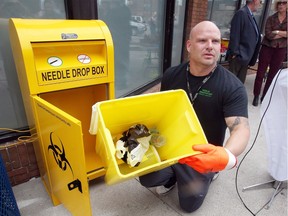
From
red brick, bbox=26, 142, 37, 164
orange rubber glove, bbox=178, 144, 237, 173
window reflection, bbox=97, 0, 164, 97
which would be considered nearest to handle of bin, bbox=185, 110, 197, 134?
orange rubber glove, bbox=178, 144, 237, 173

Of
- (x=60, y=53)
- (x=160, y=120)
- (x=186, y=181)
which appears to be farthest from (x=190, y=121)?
(x=60, y=53)

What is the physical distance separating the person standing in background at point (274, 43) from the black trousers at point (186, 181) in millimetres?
2745

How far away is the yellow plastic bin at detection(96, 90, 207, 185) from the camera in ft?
4.22

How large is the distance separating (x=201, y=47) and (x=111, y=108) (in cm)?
75

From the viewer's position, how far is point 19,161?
1.90m

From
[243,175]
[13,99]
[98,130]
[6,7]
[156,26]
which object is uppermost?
[6,7]

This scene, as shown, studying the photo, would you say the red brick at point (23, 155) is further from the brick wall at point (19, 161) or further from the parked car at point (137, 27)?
the parked car at point (137, 27)

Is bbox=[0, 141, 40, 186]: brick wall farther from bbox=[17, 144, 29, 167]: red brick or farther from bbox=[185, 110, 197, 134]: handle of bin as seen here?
bbox=[185, 110, 197, 134]: handle of bin

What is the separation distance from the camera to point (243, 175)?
2.19 metres

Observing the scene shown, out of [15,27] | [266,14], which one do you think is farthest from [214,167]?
[266,14]

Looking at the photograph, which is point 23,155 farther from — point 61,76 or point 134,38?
point 134,38

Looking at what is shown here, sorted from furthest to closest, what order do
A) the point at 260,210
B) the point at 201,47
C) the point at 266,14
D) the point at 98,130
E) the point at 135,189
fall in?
the point at 266,14 → the point at 135,189 → the point at 260,210 → the point at 201,47 → the point at 98,130

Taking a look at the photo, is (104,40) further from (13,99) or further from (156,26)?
(156,26)

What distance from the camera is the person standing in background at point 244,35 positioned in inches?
129
